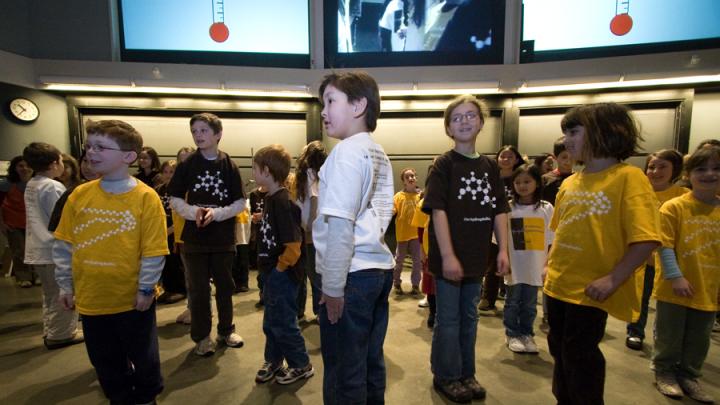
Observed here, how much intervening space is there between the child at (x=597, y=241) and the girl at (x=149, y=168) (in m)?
3.93

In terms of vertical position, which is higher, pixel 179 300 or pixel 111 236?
pixel 111 236

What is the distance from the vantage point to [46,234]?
2.96 meters

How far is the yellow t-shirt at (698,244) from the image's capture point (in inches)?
81.0

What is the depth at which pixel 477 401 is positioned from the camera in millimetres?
2094

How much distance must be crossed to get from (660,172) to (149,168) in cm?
493

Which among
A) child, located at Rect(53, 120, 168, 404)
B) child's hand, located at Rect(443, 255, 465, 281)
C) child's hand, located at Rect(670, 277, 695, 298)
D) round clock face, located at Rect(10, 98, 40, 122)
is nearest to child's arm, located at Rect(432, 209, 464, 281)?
child's hand, located at Rect(443, 255, 465, 281)

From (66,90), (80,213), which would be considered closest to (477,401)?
(80,213)

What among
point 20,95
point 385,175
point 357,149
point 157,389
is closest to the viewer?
point 357,149

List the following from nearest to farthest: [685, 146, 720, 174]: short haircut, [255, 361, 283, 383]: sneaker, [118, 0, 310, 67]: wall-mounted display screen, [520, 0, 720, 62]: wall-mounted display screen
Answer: [685, 146, 720, 174]: short haircut
[255, 361, 283, 383]: sneaker
[520, 0, 720, 62]: wall-mounted display screen
[118, 0, 310, 67]: wall-mounted display screen

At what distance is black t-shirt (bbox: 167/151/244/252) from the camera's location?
2.59 metres

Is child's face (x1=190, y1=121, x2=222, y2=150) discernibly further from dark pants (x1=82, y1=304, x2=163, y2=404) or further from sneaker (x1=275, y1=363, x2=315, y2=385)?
sneaker (x1=275, y1=363, x2=315, y2=385)

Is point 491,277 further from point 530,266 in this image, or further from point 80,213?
point 80,213

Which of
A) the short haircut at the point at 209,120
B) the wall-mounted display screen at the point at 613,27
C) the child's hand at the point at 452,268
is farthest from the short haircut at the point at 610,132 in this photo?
the wall-mounted display screen at the point at 613,27

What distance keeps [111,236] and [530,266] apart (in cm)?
290
